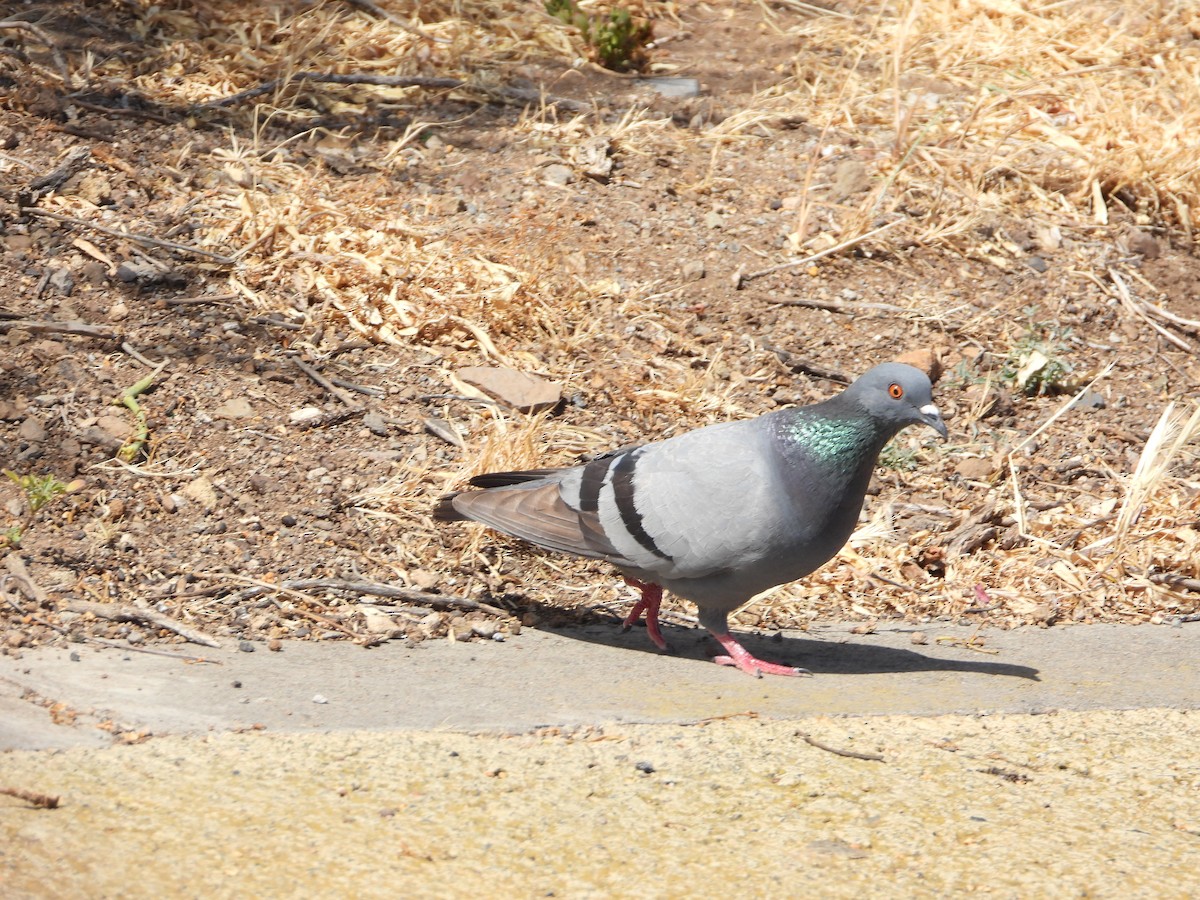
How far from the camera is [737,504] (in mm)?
3363

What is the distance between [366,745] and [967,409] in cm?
310

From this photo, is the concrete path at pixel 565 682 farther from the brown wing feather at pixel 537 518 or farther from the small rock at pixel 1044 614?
the brown wing feather at pixel 537 518

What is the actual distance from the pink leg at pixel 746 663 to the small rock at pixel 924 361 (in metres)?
1.67

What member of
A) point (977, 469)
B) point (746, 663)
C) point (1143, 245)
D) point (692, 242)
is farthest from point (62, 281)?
point (1143, 245)

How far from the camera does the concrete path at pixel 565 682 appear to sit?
283cm

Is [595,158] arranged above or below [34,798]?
above

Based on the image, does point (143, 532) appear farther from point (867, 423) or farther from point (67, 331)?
point (867, 423)

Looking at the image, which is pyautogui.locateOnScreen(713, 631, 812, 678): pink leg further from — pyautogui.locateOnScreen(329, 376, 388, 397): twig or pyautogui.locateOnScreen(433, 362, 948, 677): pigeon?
pyautogui.locateOnScreen(329, 376, 388, 397): twig

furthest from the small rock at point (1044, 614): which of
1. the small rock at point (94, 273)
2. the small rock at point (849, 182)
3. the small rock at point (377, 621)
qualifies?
the small rock at point (94, 273)

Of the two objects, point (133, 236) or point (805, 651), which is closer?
point (805, 651)

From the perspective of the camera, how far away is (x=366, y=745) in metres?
2.75

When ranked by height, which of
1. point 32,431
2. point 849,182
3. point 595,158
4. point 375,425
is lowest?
point 32,431

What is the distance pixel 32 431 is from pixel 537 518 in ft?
5.00

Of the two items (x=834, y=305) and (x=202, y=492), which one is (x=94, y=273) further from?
(x=834, y=305)
